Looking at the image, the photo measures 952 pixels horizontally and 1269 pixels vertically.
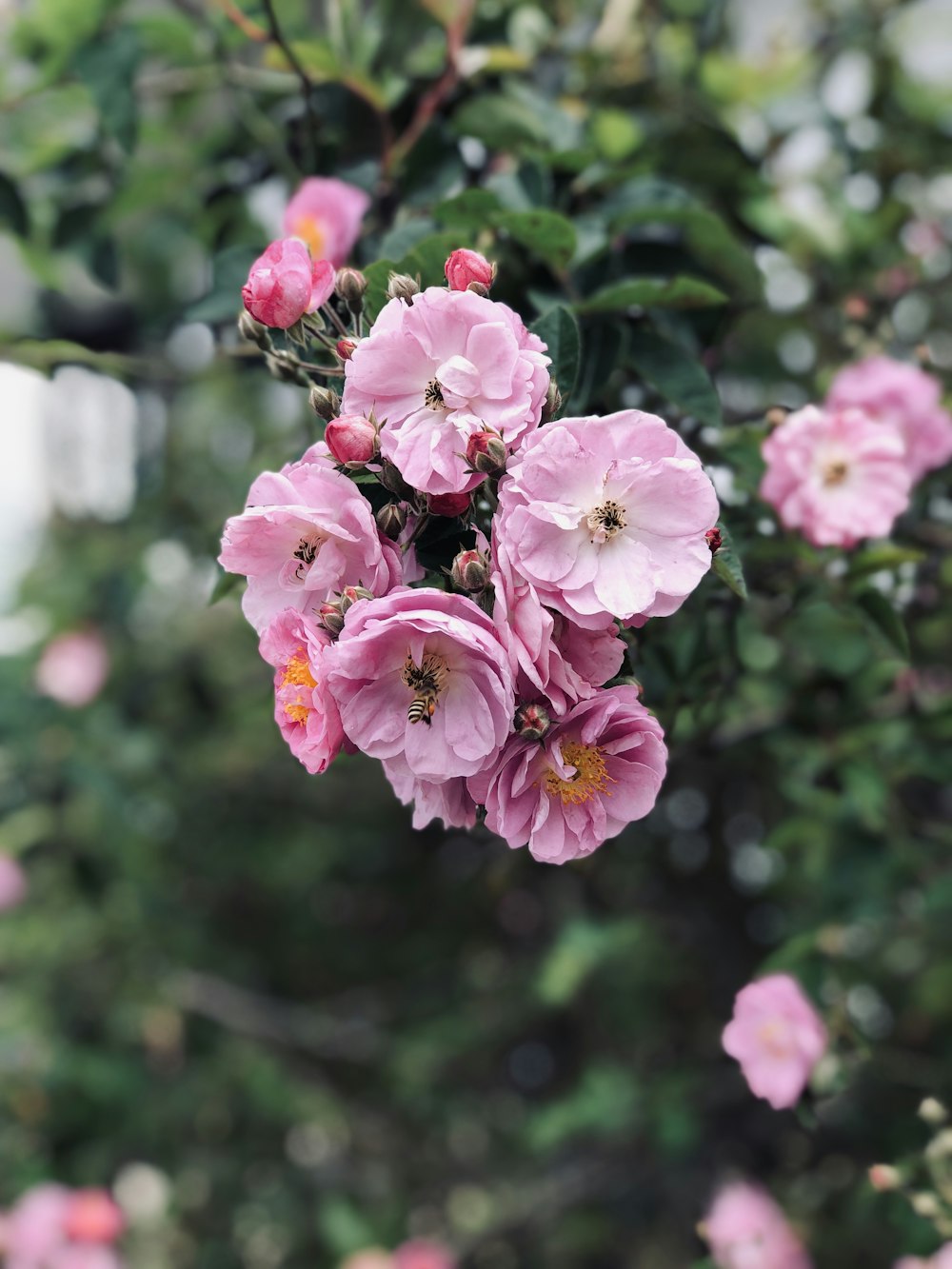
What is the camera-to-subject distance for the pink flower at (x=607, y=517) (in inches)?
23.0

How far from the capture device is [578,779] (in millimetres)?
621

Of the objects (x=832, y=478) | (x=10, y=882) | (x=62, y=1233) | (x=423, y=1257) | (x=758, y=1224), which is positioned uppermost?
(x=832, y=478)

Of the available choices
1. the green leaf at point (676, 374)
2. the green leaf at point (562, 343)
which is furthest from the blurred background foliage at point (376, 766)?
the green leaf at point (562, 343)

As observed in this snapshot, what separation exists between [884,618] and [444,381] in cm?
52

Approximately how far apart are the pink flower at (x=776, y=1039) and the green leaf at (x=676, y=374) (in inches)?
23.7

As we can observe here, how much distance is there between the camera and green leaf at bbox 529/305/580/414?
2.34 feet

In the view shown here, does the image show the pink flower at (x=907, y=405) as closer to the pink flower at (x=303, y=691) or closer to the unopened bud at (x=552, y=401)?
the unopened bud at (x=552, y=401)

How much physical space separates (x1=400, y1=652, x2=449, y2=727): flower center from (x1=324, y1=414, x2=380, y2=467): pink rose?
125 millimetres

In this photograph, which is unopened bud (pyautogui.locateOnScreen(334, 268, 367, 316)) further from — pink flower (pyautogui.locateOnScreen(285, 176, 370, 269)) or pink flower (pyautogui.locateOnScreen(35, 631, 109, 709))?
pink flower (pyautogui.locateOnScreen(35, 631, 109, 709))

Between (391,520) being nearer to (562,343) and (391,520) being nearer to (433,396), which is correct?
(433,396)

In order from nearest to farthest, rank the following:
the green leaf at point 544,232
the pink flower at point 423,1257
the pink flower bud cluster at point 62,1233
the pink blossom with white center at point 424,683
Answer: the pink blossom with white center at point 424,683
the green leaf at point 544,232
the pink flower at point 423,1257
the pink flower bud cluster at point 62,1233

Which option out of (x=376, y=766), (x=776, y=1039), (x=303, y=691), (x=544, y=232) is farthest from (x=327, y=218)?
(x=376, y=766)

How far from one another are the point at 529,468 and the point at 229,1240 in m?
2.39

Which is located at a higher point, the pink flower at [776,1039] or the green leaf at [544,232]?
the green leaf at [544,232]
